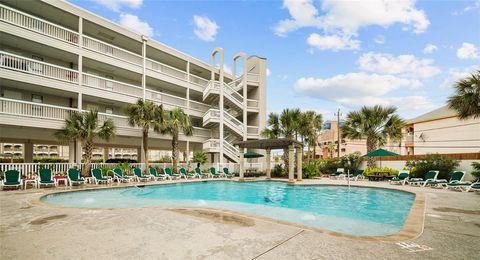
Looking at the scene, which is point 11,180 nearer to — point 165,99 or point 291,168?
point 165,99

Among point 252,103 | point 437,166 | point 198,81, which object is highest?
point 198,81

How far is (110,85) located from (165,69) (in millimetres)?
6128

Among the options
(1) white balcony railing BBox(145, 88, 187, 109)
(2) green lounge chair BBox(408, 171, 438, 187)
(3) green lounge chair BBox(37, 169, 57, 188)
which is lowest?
(2) green lounge chair BBox(408, 171, 438, 187)

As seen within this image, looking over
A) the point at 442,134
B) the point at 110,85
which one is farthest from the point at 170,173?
the point at 442,134

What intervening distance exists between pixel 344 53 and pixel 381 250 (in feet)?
53.9

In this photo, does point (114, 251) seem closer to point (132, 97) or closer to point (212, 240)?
point (212, 240)

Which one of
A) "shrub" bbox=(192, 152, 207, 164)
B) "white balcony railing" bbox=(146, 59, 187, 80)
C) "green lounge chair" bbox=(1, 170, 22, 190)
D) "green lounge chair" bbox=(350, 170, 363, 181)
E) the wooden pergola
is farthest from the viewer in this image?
"white balcony railing" bbox=(146, 59, 187, 80)

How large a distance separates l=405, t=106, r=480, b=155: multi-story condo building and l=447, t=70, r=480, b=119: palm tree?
13.1 m

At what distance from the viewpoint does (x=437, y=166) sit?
60.8 ft

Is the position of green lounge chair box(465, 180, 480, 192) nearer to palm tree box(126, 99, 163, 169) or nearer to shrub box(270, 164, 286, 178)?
shrub box(270, 164, 286, 178)

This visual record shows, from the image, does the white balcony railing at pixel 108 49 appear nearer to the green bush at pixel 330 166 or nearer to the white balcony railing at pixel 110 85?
the white balcony railing at pixel 110 85

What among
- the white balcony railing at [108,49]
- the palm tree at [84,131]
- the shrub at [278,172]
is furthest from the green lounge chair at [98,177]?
the shrub at [278,172]

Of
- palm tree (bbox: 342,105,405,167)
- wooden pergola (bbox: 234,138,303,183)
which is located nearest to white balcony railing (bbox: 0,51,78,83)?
wooden pergola (bbox: 234,138,303,183)

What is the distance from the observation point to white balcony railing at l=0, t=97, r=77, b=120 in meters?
16.7
